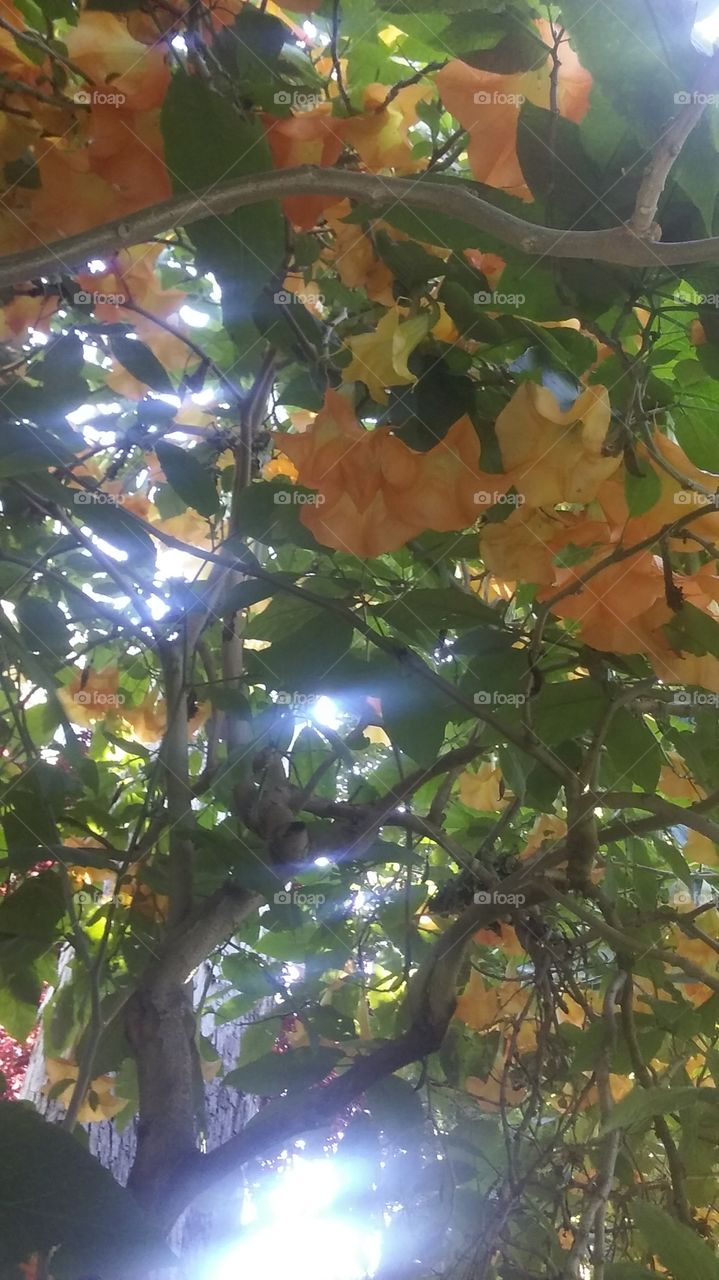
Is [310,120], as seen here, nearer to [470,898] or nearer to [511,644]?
[511,644]

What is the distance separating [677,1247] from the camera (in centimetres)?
52

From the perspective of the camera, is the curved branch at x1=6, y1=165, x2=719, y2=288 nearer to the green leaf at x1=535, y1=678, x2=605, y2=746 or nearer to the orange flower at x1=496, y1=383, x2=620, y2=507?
the orange flower at x1=496, y1=383, x2=620, y2=507

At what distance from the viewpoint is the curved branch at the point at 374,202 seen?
33cm

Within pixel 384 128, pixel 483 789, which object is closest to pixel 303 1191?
pixel 483 789

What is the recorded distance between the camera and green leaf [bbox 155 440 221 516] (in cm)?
65

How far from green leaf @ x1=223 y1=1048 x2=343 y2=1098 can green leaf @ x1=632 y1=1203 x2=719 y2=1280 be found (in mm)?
325

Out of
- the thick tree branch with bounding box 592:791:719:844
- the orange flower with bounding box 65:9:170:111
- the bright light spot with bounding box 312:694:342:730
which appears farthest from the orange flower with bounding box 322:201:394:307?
the bright light spot with bounding box 312:694:342:730

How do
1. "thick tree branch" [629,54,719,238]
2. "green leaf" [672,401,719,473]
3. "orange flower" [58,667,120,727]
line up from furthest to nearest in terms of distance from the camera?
"orange flower" [58,667,120,727] → "green leaf" [672,401,719,473] → "thick tree branch" [629,54,719,238]

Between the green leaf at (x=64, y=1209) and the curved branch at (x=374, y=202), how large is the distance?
336 mm

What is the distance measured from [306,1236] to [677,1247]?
2.70 ft
